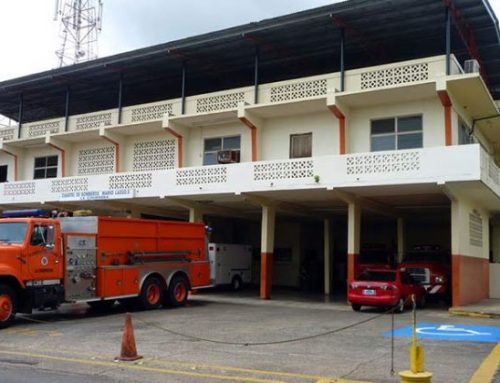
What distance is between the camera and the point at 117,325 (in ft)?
49.1

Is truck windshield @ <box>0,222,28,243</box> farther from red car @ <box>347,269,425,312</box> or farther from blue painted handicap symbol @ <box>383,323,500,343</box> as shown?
red car @ <box>347,269,425,312</box>

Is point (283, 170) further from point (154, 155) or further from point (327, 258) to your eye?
point (154, 155)

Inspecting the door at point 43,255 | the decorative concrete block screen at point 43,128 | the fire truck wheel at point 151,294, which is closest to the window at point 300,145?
the fire truck wheel at point 151,294

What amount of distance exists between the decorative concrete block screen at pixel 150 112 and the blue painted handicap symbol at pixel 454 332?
52.1ft

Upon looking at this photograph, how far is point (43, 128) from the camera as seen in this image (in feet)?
104

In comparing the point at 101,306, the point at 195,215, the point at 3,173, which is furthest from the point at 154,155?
the point at 3,173

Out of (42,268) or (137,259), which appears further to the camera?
(137,259)

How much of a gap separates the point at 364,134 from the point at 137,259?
10435 millimetres

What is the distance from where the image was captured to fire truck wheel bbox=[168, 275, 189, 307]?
19.3 metres

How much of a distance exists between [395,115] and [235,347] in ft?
45.6

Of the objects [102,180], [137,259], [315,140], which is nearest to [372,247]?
[315,140]

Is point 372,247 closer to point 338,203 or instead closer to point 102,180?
point 338,203

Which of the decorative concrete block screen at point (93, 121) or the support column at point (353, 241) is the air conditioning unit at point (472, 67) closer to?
the support column at point (353, 241)

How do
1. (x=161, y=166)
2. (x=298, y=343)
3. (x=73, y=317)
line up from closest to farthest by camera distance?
(x=298, y=343), (x=73, y=317), (x=161, y=166)
